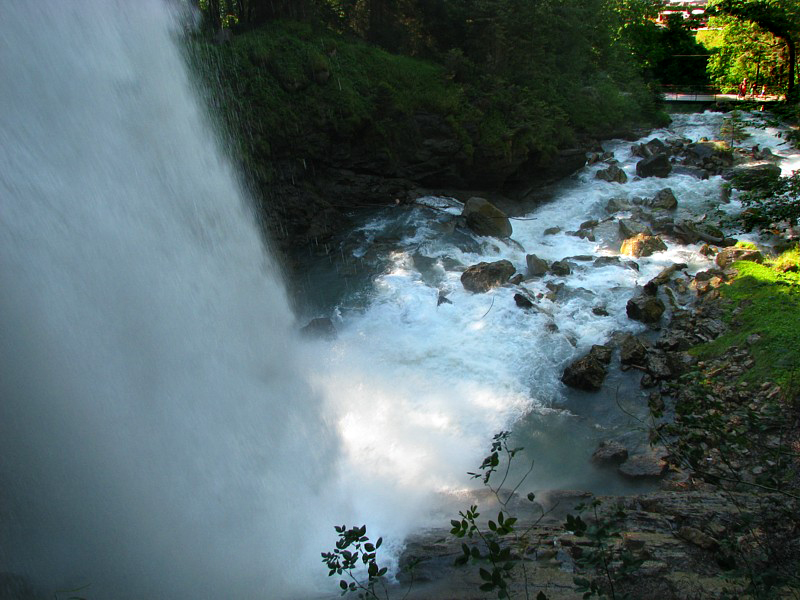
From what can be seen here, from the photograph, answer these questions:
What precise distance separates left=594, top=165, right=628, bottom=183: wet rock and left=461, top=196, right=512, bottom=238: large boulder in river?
5249 mm

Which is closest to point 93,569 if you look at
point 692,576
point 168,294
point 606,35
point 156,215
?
point 168,294

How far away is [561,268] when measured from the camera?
486 inches

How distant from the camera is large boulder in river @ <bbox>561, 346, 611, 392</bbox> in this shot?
9094mm

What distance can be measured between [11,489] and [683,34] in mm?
34766

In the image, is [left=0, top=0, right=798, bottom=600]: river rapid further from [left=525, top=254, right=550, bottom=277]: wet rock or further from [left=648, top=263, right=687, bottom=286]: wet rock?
[left=525, top=254, right=550, bottom=277]: wet rock

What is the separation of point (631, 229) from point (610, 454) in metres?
7.75

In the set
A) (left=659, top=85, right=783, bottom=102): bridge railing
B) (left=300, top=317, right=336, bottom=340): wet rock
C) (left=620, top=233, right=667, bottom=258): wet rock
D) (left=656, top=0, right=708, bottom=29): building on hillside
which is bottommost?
(left=300, top=317, right=336, bottom=340): wet rock

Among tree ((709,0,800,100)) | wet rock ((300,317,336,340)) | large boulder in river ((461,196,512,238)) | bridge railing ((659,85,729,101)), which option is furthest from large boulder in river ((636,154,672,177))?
wet rock ((300,317,336,340))

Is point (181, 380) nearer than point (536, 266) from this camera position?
Yes

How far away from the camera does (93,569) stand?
16.3ft

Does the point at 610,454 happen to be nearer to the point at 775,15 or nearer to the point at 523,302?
the point at 523,302

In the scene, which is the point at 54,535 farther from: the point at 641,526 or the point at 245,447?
the point at 641,526

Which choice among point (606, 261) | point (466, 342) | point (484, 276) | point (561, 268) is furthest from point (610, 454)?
point (606, 261)

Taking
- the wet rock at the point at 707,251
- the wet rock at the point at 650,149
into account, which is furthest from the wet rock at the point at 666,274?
the wet rock at the point at 650,149
